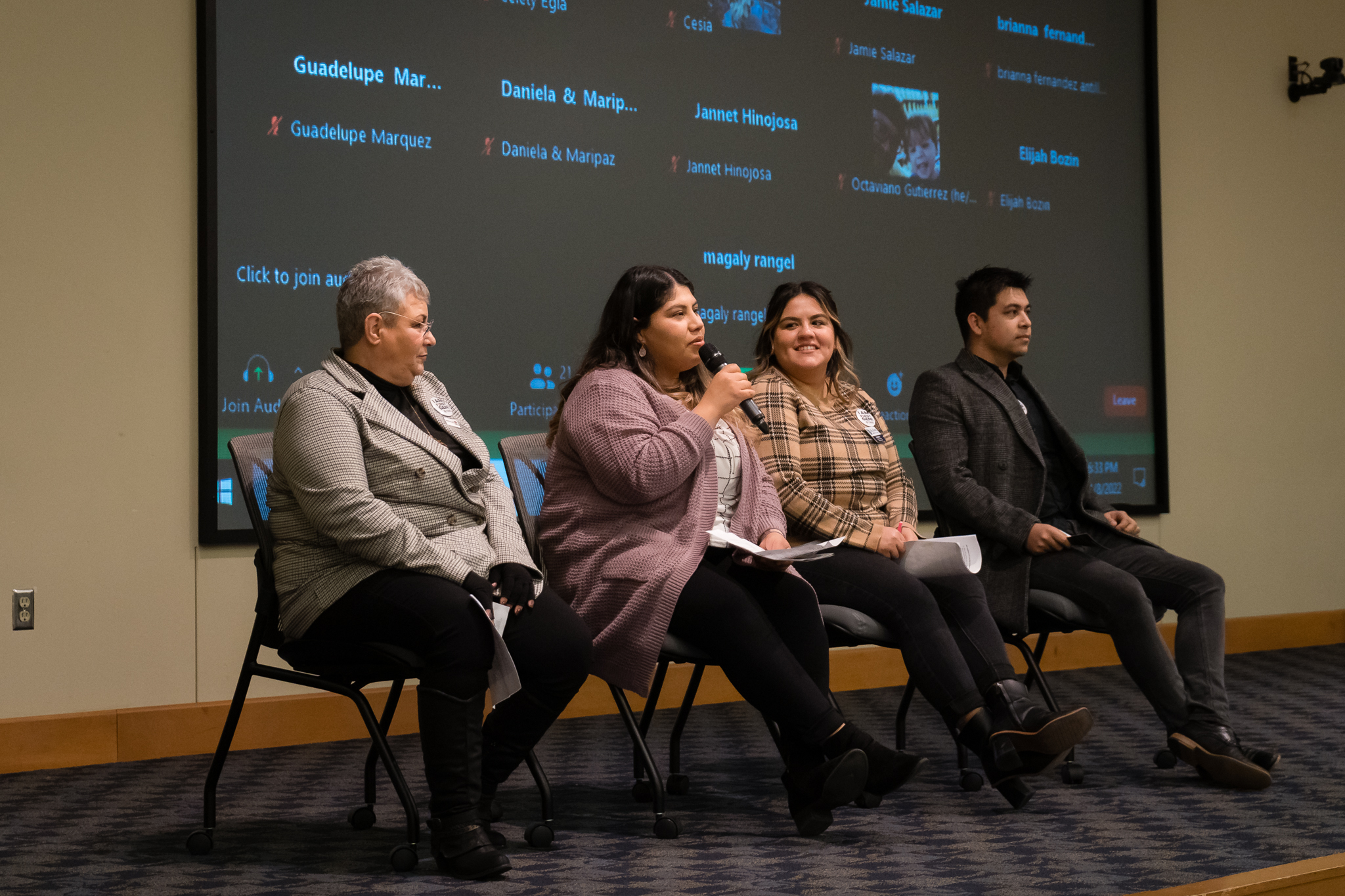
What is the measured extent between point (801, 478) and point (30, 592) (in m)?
2.01

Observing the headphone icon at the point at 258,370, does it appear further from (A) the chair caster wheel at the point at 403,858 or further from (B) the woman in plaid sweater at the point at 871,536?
(A) the chair caster wheel at the point at 403,858

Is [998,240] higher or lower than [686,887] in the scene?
higher

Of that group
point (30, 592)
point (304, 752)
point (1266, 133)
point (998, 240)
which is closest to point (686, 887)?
point (304, 752)

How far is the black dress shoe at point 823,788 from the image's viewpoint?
2.16 meters

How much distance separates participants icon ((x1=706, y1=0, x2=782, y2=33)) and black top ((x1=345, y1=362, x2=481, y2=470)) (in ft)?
7.24

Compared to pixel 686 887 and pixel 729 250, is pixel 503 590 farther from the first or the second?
pixel 729 250

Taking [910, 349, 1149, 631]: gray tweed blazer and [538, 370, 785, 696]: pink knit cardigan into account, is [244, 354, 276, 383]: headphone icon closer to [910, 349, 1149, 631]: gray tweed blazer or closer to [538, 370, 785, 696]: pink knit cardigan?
[538, 370, 785, 696]: pink knit cardigan

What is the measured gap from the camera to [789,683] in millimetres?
2244

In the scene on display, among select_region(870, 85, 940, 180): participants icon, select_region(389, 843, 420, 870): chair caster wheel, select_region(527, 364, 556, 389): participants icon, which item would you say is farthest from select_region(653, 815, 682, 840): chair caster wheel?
select_region(870, 85, 940, 180): participants icon

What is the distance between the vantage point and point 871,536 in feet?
8.82

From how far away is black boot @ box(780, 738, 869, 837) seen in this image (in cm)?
216

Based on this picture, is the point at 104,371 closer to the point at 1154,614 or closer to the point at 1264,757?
the point at 1154,614

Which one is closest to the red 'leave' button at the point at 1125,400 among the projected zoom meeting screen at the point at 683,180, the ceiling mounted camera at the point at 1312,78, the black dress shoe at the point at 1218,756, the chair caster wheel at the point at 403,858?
the projected zoom meeting screen at the point at 683,180

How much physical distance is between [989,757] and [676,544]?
75 centimetres
